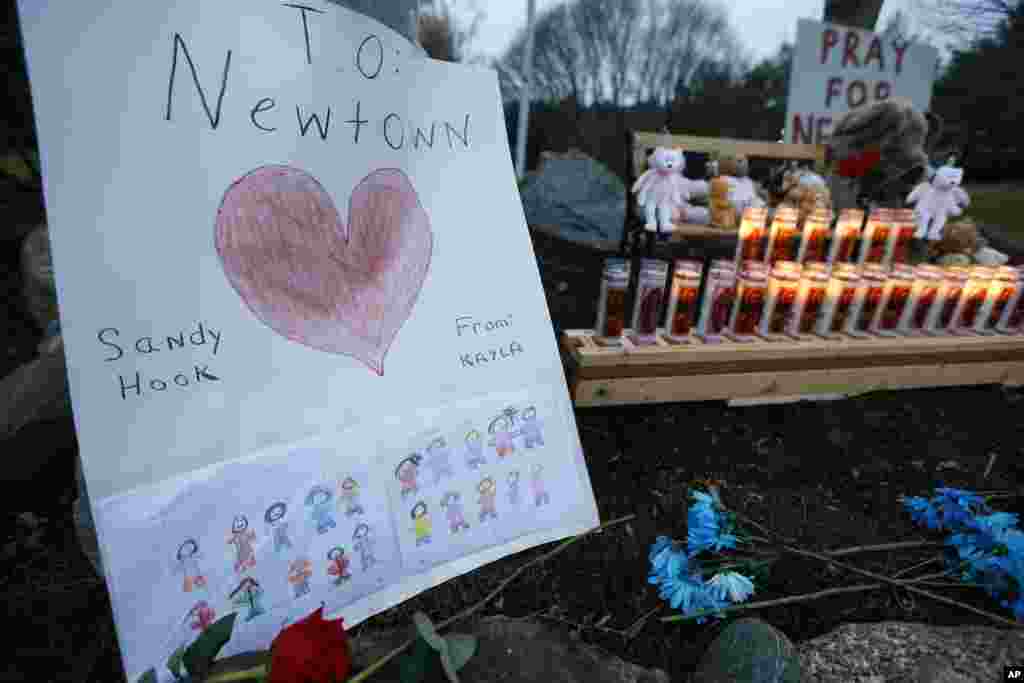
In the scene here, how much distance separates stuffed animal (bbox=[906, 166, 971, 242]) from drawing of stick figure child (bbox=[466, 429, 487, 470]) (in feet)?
6.43

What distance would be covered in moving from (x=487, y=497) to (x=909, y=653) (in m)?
0.75

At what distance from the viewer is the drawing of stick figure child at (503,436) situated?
89 centimetres

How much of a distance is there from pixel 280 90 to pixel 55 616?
3.50 ft

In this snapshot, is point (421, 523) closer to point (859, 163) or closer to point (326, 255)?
point (326, 255)

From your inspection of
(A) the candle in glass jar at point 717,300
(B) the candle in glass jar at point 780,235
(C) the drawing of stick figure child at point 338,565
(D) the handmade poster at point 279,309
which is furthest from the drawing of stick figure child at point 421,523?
(B) the candle in glass jar at point 780,235

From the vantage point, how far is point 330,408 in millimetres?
721

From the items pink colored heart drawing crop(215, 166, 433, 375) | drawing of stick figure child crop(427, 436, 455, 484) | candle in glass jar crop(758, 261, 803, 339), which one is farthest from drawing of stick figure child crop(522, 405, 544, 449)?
candle in glass jar crop(758, 261, 803, 339)

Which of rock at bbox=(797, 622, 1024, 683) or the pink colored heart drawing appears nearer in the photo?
the pink colored heart drawing

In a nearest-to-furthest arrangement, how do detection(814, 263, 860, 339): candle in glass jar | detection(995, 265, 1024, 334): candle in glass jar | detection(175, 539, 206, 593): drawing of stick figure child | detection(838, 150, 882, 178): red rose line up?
1. detection(175, 539, 206, 593): drawing of stick figure child
2. detection(814, 263, 860, 339): candle in glass jar
3. detection(995, 265, 1024, 334): candle in glass jar
4. detection(838, 150, 882, 178): red rose

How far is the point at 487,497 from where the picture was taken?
2.91 feet

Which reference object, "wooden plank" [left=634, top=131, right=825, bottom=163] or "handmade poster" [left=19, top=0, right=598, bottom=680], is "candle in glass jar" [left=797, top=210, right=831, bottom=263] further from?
"handmade poster" [left=19, top=0, right=598, bottom=680]

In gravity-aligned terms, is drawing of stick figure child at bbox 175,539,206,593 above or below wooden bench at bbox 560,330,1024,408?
above

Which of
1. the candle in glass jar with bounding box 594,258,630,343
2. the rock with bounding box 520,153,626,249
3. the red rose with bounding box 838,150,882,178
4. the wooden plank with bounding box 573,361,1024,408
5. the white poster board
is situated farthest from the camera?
the rock with bounding box 520,153,626,249

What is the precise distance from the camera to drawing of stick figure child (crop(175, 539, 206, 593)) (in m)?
0.64
